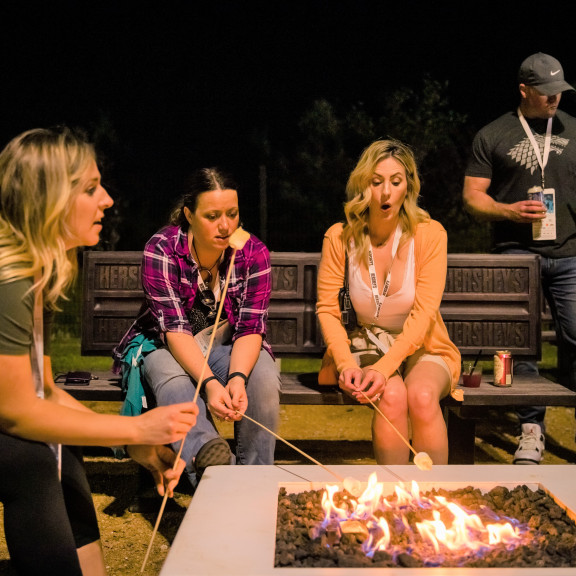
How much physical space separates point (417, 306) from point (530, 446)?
1365 millimetres

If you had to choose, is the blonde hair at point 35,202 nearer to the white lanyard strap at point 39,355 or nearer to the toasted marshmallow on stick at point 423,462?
the white lanyard strap at point 39,355

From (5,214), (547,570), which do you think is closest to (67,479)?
(5,214)

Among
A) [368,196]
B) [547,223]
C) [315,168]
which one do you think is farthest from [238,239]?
[315,168]

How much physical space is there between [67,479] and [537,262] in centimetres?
362

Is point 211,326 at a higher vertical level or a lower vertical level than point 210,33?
lower

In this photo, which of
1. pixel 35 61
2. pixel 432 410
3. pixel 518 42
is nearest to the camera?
pixel 432 410

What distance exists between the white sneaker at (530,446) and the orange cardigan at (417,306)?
3.03 feet

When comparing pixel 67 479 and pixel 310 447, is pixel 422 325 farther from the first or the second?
pixel 67 479

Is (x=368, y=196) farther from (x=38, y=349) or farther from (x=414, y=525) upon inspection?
(x=38, y=349)

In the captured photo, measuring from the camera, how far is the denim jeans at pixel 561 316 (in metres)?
5.12

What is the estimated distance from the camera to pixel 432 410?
393cm

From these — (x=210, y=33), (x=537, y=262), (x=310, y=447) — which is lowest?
(x=310, y=447)

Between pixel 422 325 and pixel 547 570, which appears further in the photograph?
pixel 422 325

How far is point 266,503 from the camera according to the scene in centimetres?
283
